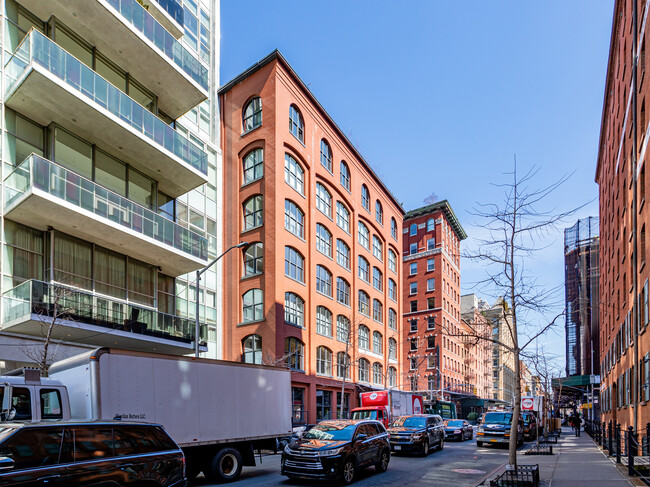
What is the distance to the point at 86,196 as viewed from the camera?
66.2 ft

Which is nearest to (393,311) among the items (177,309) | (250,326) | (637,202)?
(250,326)

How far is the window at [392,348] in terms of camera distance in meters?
58.6

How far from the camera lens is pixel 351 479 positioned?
14.0m

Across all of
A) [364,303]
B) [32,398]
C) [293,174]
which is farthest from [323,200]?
[32,398]

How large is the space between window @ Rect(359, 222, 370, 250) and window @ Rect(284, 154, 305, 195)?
42.2 ft

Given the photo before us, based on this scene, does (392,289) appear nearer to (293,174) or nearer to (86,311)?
(293,174)

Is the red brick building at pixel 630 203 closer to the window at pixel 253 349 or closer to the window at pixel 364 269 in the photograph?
the window at pixel 253 349

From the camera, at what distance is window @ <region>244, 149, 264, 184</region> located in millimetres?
38625

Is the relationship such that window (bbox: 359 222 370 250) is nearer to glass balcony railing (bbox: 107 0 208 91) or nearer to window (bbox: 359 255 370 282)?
window (bbox: 359 255 370 282)

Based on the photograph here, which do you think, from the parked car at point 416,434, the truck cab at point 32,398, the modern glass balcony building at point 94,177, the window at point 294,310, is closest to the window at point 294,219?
the window at point 294,310

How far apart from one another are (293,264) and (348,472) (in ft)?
85.7

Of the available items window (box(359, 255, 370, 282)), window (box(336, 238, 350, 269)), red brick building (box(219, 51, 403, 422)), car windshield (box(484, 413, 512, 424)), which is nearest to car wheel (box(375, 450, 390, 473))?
car windshield (box(484, 413, 512, 424))

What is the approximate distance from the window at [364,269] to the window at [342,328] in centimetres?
616

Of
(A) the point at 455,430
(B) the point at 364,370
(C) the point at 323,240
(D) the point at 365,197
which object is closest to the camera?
(A) the point at 455,430
